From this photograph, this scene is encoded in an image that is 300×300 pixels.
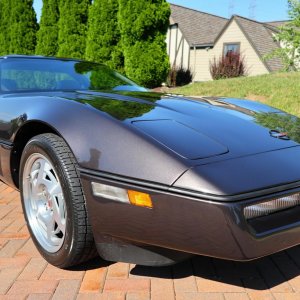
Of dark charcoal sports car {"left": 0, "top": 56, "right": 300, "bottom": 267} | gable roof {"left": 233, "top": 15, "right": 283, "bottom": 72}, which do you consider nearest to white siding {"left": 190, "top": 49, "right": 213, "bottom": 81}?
gable roof {"left": 233, "top": 15, "right": 283, "bottom": 72}

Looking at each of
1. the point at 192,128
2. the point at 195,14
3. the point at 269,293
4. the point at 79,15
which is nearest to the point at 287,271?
the point at 269,293

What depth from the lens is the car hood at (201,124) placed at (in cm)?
192

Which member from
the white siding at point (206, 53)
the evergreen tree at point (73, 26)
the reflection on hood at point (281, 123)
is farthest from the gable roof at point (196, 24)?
the reflection on hood at point (281, 123)

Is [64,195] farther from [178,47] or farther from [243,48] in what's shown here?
[178,47]

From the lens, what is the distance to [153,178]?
178cm

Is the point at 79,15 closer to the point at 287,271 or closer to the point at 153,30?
the point at 153,30

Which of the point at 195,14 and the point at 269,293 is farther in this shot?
the point at 195,14

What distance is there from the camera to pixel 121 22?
38.6 ft

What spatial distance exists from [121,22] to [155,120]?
1031 cm

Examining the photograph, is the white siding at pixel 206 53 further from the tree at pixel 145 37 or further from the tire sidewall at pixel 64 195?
the tire sidewall at pixel 64 195

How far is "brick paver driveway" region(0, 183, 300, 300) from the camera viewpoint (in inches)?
80.1

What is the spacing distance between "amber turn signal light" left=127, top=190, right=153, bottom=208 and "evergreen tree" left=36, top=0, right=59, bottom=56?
15.0 metres

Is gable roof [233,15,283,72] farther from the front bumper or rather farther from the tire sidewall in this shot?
the front bumper

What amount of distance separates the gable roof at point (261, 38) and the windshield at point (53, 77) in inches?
797
